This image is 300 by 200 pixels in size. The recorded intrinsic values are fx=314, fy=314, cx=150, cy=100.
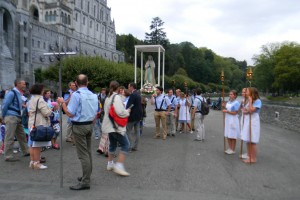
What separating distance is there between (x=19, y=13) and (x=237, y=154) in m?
53.6

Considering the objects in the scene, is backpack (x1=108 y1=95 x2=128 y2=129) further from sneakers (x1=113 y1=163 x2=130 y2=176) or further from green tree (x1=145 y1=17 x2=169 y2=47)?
green tree (x1=145 y1=17 x2=169 y2=47)

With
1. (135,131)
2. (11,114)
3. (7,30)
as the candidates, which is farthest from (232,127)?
(7,30)

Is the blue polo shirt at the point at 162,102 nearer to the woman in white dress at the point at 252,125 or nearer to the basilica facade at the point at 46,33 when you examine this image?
the woman in white dress at the point at 252,125

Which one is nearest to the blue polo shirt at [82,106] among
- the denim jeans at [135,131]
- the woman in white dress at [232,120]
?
the denim jeans at [135,131]

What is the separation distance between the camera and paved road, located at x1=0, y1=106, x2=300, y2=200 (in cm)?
573

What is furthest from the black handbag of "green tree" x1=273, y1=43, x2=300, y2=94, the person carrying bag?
"green tree" x1=273, y1=43, x2=300, y2=94

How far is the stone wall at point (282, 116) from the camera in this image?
15914mm

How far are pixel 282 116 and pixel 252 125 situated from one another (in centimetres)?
1046

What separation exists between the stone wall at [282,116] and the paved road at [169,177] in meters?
6.18

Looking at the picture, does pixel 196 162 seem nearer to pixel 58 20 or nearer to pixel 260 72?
pixel 260 72

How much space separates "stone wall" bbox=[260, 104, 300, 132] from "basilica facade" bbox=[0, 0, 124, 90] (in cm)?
3212

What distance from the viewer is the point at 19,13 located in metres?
54.0

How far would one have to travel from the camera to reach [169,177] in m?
6.86

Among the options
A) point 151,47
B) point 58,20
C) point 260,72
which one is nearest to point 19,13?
point 58,20
